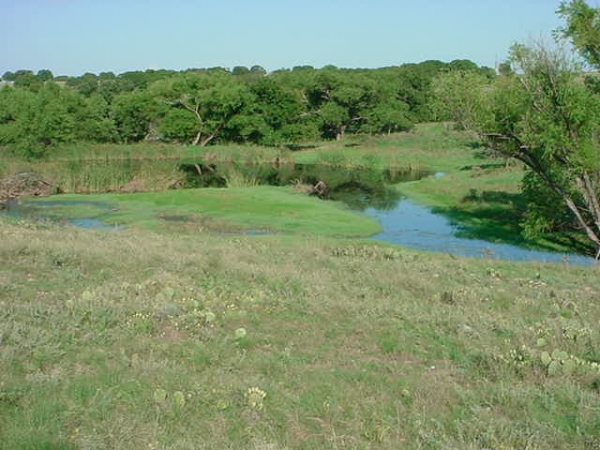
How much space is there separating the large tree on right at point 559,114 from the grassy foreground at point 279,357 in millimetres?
8143

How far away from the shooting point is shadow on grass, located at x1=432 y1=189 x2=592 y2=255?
21.9m

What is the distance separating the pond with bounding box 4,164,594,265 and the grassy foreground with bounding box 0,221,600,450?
8344mm

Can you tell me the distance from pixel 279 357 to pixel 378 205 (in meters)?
23.3

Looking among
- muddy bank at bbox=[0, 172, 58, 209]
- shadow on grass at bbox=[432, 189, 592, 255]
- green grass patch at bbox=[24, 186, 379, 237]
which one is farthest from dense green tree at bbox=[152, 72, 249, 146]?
shadow on grass at bbox=[432, 189, 592, 255]

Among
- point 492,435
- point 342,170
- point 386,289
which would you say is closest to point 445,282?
point 386,289

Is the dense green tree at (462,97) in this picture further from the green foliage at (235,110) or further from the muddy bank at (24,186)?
the green foliage at (235,110)

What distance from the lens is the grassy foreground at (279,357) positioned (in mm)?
5812

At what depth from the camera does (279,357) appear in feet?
25.2

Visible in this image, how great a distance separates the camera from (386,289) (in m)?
11.6

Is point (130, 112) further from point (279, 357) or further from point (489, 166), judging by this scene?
point (279, 357)

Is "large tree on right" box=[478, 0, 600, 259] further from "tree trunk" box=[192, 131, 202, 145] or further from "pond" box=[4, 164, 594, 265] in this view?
"tree trunk" box=[192, 131, 202, 145]

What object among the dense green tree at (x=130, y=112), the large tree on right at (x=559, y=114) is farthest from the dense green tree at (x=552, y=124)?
the dense green tree at (x=130, y=112)

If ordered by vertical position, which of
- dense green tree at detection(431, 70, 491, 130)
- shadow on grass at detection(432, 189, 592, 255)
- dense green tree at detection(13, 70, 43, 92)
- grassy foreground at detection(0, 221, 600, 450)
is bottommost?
shadow on grass at detection(432, 189, 592, 255)

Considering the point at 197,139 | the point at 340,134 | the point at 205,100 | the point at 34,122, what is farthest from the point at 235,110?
the point at 34,122
